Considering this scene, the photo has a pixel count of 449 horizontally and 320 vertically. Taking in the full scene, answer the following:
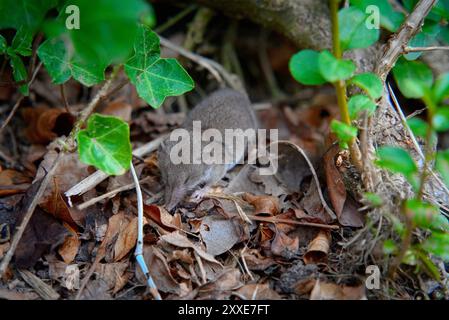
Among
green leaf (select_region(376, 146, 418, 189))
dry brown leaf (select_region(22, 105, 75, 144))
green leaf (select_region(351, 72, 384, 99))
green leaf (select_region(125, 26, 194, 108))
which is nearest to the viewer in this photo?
green leaf (select_region(376, 146, 418, 189))

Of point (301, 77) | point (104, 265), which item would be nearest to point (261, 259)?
point (104, 265)

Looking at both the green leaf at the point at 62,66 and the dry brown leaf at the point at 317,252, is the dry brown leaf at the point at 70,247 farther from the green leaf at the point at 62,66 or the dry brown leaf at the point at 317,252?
the dry brown leaf at the point at 317,252

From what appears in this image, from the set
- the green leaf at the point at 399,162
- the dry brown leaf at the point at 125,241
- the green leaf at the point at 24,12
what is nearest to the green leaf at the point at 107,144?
the dry brown leaf at the point at 125,241

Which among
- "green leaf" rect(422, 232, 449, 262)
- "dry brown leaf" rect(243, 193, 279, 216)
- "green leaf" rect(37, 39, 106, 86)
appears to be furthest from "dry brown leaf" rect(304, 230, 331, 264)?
"green leaf" rect(37, 39, 106, 86)

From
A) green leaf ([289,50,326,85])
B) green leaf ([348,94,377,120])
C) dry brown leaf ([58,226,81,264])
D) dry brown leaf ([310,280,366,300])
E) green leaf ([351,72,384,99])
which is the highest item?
green leaf ([289,50,326,85])

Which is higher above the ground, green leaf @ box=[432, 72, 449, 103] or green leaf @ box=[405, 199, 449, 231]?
green leaf @ box=[432, 72, 449, 103]

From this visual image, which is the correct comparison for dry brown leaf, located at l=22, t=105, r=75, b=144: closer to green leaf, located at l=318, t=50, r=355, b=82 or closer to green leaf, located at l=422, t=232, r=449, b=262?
green leaf, located at l=318, t=50, r=355, b=82

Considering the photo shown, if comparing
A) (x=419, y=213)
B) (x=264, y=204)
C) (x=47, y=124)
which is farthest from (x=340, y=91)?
(x=47, y=124)
